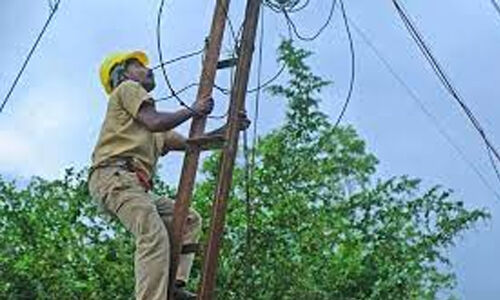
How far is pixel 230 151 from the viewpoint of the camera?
3953mm

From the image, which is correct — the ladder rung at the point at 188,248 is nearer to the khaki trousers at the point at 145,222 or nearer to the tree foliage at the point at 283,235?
the khaki trousers at the point at 145,222

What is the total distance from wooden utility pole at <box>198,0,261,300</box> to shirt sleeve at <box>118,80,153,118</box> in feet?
1.23

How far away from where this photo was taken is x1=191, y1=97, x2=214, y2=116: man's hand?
13.4 ft

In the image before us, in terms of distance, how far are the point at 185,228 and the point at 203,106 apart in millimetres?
525

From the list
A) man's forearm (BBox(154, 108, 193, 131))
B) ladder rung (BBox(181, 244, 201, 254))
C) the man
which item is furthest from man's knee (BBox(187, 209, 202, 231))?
man's forearm (BBox(154, 108, 193, 131))

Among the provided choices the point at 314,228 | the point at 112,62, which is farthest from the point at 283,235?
the point at 112,62

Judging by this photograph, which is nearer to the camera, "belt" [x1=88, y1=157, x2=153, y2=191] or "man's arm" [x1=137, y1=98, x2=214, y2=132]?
"man's arm" [x1=137, y1=98, x2=214, y2=132]

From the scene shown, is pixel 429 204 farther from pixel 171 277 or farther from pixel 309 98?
pixel 171 277

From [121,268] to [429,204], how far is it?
362 cm

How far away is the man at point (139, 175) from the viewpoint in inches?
154

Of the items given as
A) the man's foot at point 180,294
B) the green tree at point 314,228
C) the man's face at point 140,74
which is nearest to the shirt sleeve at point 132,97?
the man's face at point 140,74

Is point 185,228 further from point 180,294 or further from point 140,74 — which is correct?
point 140,74

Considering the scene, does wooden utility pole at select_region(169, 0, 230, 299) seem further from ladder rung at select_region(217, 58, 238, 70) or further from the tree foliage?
the tree foliage

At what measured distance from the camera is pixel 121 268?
8.93 m
